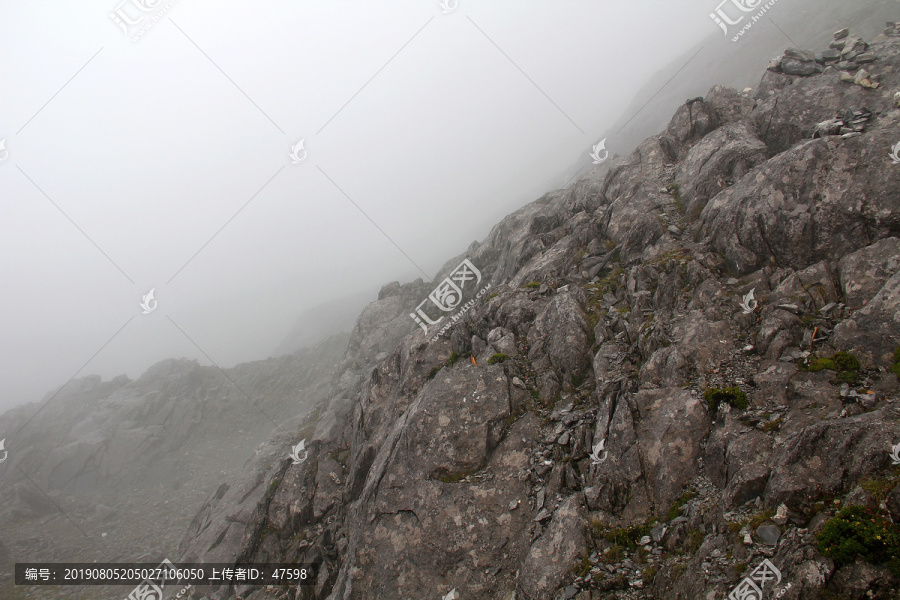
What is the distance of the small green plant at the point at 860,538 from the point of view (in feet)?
25.7

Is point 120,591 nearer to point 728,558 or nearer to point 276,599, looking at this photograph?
point 276,599

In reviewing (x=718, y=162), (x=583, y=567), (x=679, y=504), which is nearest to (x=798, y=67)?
(x=718, y=162)

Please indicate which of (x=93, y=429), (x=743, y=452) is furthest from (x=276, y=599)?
(x=93, y=429)

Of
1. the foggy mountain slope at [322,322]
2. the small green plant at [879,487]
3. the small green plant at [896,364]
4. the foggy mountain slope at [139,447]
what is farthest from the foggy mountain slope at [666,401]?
the foggy mountain slope at [322,322]

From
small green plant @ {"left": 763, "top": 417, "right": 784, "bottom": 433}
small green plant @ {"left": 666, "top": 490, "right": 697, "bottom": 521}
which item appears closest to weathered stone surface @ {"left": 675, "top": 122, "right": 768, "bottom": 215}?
small green plant @ {"left": 763, "top": 417, "right": 784, "bottom": 433}

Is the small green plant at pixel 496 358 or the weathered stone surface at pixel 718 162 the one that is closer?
the small green plant at pixel 496 358

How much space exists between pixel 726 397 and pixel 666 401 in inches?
75.7

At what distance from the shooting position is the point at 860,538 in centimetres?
811

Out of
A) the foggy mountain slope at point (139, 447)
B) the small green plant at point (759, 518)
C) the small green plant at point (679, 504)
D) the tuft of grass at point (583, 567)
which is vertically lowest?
the small green plant at point (679, 504)

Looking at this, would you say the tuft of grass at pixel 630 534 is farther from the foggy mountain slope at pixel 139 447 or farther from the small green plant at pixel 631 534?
the foggy mountain slope at pixel 139 447

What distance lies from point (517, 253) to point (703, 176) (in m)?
13.8

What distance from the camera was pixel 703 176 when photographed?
21922mm

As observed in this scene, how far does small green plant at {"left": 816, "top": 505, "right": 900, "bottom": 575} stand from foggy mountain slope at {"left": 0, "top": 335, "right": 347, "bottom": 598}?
5882 cm

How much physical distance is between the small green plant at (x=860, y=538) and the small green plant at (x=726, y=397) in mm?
4353
